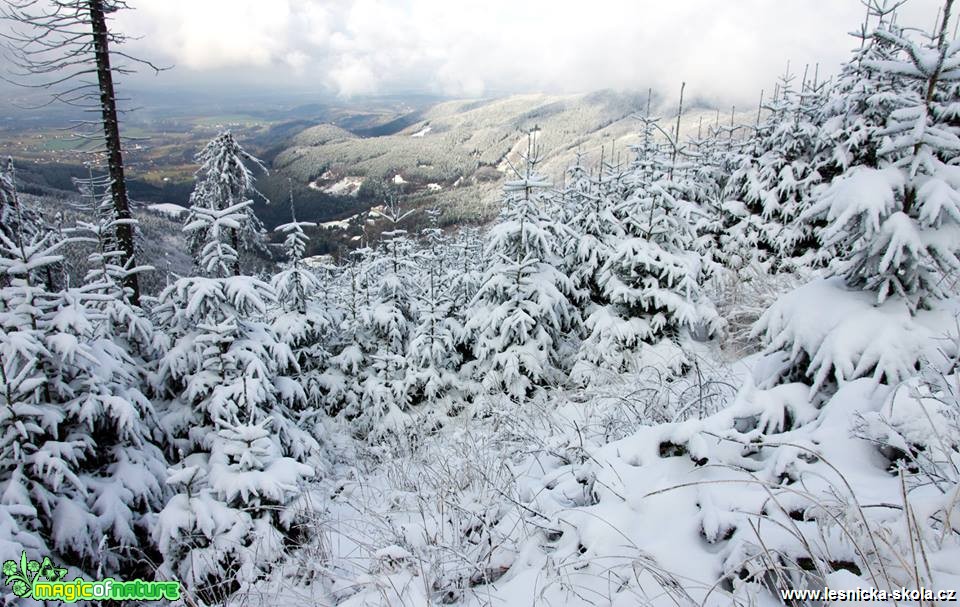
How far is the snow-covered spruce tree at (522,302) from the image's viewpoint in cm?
1005

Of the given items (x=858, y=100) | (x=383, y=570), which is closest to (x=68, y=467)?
(x=383, y=570)

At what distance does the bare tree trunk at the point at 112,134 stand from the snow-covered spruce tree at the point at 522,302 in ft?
22.7

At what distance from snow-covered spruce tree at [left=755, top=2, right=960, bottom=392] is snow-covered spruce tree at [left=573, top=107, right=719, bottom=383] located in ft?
21.6

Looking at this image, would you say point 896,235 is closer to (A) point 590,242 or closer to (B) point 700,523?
(B) point 700,523

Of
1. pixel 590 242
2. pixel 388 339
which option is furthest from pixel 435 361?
pixel 590 242

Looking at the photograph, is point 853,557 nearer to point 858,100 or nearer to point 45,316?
point 45,316

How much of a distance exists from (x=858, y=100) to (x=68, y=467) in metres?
17.7

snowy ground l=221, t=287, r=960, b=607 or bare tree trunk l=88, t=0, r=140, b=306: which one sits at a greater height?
bare tree trunk l=88, t=0, r=140, b=306

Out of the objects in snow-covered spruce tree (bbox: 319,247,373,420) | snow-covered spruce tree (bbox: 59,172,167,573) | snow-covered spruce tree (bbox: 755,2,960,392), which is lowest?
snow-covered spruce tree (bbox: 319,247,373,420)

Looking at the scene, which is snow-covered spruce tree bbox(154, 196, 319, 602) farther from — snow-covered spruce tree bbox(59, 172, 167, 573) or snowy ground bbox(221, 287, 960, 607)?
snowy ground bbox(221, 287, 960, 607)

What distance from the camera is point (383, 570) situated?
9.52 ft

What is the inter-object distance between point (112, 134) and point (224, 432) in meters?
7.45

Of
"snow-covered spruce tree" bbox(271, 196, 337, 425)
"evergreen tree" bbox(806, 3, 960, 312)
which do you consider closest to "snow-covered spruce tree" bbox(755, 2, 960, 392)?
"evergreen tree" bbox(806, 3, 960, 312)

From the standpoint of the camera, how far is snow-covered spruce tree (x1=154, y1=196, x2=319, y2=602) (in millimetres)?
4715
